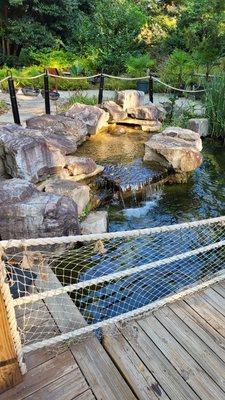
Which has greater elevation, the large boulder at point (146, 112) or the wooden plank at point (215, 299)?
the wooden plank at point (215, 299)

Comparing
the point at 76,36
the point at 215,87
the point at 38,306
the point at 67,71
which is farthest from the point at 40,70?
the point at 38,306

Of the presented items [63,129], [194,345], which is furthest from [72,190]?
[194,345]

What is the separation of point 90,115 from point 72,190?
10.0ft

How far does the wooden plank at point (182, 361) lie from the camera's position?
5.74 ft

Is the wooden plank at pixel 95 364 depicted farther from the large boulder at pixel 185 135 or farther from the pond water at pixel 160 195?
the large boulder at pixel 185 135

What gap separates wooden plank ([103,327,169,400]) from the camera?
5.64ft

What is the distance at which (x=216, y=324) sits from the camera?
7.20 feet

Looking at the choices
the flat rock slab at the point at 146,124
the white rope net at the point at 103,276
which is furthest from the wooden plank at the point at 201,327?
the flat rock slab at the point at 146,124

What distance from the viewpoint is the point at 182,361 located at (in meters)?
1.91

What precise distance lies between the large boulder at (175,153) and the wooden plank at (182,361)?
3408 mm

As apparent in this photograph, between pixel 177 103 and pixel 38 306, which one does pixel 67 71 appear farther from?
pixel 38 306

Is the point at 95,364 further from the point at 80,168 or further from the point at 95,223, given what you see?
the point at 80,168

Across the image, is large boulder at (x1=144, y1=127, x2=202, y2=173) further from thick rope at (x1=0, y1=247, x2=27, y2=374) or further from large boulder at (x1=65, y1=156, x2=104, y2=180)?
thick rope at (x1=0, y1=247, x2=27, y2=374)

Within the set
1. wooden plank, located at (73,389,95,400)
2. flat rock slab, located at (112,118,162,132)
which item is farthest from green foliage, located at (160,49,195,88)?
wooden plank, located at (73,389,95,400)
